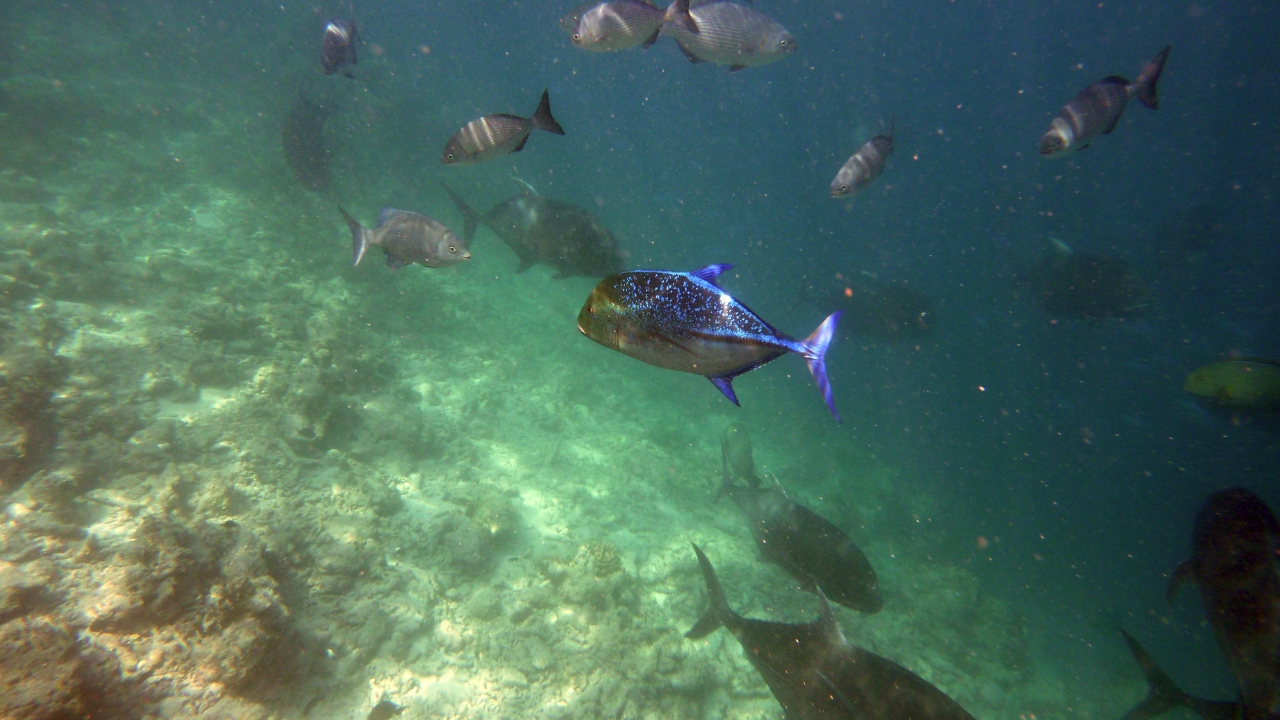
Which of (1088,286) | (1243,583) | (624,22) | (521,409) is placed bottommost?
(1243,583)

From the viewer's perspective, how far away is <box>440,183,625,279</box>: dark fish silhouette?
5.49 metres

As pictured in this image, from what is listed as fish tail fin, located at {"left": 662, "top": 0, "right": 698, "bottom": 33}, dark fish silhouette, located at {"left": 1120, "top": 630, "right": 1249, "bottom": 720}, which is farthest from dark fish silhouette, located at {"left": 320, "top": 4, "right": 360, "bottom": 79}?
dark fish silhouette, located at {"left": 1120, "top": 630, "right": 1249, "bottom": 720}

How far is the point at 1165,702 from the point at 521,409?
1073cm

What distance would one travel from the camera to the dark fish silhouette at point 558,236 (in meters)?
5.49

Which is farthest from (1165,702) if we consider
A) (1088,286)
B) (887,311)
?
(1088,286)

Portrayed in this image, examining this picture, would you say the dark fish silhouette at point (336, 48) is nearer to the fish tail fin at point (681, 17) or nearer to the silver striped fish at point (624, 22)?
the silver striped fish at point (624, 22)

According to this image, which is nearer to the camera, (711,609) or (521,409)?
(711,609)

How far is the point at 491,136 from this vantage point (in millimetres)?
3945

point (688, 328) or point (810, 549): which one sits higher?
point (688, 328)

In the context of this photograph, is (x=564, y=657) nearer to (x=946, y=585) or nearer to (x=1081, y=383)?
(x=946, y=585)

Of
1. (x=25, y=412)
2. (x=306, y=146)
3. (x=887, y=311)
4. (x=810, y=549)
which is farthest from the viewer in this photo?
(x=306, y=146)

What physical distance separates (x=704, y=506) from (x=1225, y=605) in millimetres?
7217

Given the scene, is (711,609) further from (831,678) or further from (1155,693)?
(1155,693)

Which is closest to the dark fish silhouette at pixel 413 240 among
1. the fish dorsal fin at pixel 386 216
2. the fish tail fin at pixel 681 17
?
the fish dorsal fin at pixel 386 216
